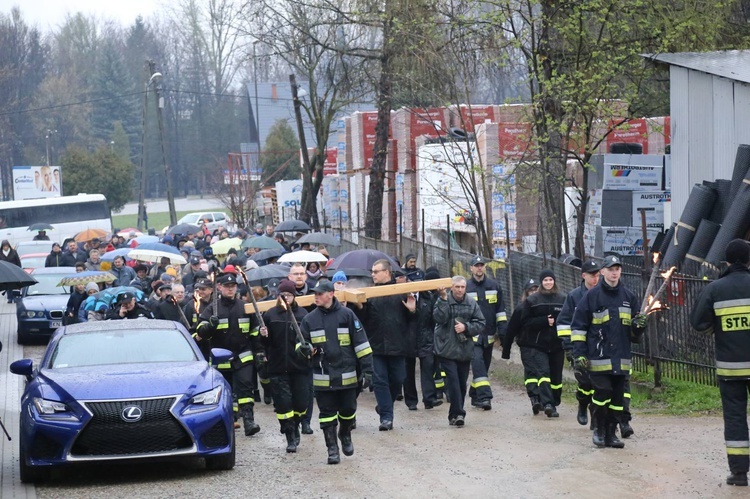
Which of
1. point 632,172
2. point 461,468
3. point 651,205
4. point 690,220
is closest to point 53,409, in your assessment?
point 461,468

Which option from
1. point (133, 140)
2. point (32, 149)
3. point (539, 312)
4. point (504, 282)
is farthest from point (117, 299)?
point (133, 140)

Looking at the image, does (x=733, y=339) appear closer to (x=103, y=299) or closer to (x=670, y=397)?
(x=670, y=397)

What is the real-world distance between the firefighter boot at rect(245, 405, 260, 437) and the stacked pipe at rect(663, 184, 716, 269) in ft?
21.8

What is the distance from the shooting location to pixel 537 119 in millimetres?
20266

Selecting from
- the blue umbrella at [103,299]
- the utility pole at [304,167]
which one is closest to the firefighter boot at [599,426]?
the blue umbrella at [103,299]

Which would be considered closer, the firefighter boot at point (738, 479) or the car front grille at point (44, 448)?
the firefighter boot at point (738, 479)

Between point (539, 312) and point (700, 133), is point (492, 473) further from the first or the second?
point (700, 133)

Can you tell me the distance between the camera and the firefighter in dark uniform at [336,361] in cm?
1115

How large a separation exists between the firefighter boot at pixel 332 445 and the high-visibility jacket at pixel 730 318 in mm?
3558

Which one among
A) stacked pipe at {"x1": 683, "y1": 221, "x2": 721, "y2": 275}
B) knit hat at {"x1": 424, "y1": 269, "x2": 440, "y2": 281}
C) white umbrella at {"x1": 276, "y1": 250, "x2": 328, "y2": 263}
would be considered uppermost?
stacked pipe at {"x1": 683, "y1": 221, "x2": 721, "y2": 275}

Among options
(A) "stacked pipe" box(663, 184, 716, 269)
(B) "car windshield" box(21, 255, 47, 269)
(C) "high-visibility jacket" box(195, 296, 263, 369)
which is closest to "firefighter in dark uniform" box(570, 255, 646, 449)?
(C) "high-visibility jacket" box(195, 296, 263, 369)

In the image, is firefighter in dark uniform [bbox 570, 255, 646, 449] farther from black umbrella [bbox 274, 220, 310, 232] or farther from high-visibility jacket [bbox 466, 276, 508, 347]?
black umbrella [bbox 274, 220, 310, 232]

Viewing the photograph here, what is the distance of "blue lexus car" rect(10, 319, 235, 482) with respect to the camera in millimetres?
9898

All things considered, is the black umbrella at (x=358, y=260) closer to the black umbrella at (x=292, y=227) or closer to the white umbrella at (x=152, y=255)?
the white umbrella at (x=152, y=255)
